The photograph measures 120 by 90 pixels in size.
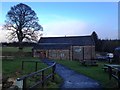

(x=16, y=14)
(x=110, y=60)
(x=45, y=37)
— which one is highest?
(x=16, y=14)

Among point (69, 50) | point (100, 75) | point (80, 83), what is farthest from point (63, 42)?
point (80, 83)

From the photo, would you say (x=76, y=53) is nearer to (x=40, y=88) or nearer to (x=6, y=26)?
(x=6, y=26)

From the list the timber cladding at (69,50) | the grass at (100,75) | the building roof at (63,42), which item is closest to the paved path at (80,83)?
the grass at (100,75)

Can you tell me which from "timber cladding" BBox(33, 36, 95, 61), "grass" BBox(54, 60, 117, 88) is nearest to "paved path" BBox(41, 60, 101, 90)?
"grass" BBox(54, 60, 117, 88)

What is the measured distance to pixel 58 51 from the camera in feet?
207

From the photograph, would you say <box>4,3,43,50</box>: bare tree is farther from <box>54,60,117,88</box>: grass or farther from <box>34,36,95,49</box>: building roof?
<box>54,60,117,88</box>: grass

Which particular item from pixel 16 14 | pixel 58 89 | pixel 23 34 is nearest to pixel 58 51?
pixel 23 34

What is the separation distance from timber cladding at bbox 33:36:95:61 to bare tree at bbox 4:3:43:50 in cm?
395

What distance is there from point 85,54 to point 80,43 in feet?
10.1

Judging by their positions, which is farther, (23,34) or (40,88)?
(23,34)

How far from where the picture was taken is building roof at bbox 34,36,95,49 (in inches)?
2532

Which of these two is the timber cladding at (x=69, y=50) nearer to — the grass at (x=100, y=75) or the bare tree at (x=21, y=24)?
the bare tree at (x=21, y=24)

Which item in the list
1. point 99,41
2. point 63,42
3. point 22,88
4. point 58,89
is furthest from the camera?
point 99,41

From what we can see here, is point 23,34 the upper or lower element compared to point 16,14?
lower
